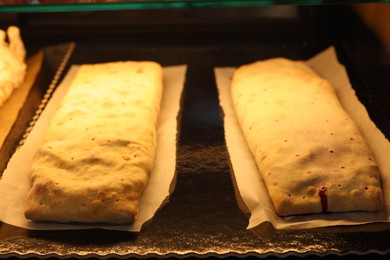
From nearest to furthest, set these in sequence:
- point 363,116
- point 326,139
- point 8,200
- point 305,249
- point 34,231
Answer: point 305,249 < point 34,231 < point 8,200 < point 326,139 < point 363,116

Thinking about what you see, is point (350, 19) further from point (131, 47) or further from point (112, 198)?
point (112, 198)

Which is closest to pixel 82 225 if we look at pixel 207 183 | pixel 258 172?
pixel 207 183

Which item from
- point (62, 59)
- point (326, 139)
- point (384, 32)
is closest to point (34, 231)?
point (326, 139)

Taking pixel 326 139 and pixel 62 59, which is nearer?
pixel 326 139

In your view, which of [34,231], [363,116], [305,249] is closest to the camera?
[305,249]

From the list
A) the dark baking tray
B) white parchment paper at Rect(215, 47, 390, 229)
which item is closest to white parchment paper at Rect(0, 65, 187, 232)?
the dark baking tray
